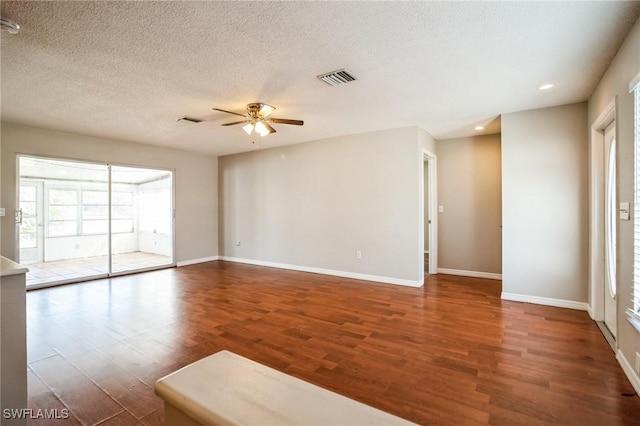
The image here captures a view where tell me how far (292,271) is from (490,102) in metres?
4.36

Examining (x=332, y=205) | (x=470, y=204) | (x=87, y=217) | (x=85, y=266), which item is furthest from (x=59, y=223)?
(x=470, y=204)

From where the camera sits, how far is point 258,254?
6812mm

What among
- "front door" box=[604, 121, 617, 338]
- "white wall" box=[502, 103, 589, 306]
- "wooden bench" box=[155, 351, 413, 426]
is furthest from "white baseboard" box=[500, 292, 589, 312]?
"wooden bench" box=[155, 351, 413, 426]

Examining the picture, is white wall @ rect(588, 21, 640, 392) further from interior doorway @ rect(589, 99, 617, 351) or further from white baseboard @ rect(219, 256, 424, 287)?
white baseboard @ rect(219, 256, 424, 287)

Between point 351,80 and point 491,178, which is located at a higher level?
point 351,80

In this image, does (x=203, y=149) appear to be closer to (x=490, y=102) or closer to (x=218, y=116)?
(x=218, y=116)

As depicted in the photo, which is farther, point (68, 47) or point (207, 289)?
point (207, 289)

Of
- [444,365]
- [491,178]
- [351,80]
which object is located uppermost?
[351,80]

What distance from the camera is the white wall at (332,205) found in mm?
4867

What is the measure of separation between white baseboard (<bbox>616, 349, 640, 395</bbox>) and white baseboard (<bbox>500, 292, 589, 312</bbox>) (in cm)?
142

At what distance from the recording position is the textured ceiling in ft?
6.59

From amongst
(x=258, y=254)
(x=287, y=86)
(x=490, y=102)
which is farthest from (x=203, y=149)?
(x=490, y=102)

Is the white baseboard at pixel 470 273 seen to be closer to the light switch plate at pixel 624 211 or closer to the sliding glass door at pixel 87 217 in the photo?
the light switch plate at pixel 624 211

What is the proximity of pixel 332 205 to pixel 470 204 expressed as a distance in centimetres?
254
